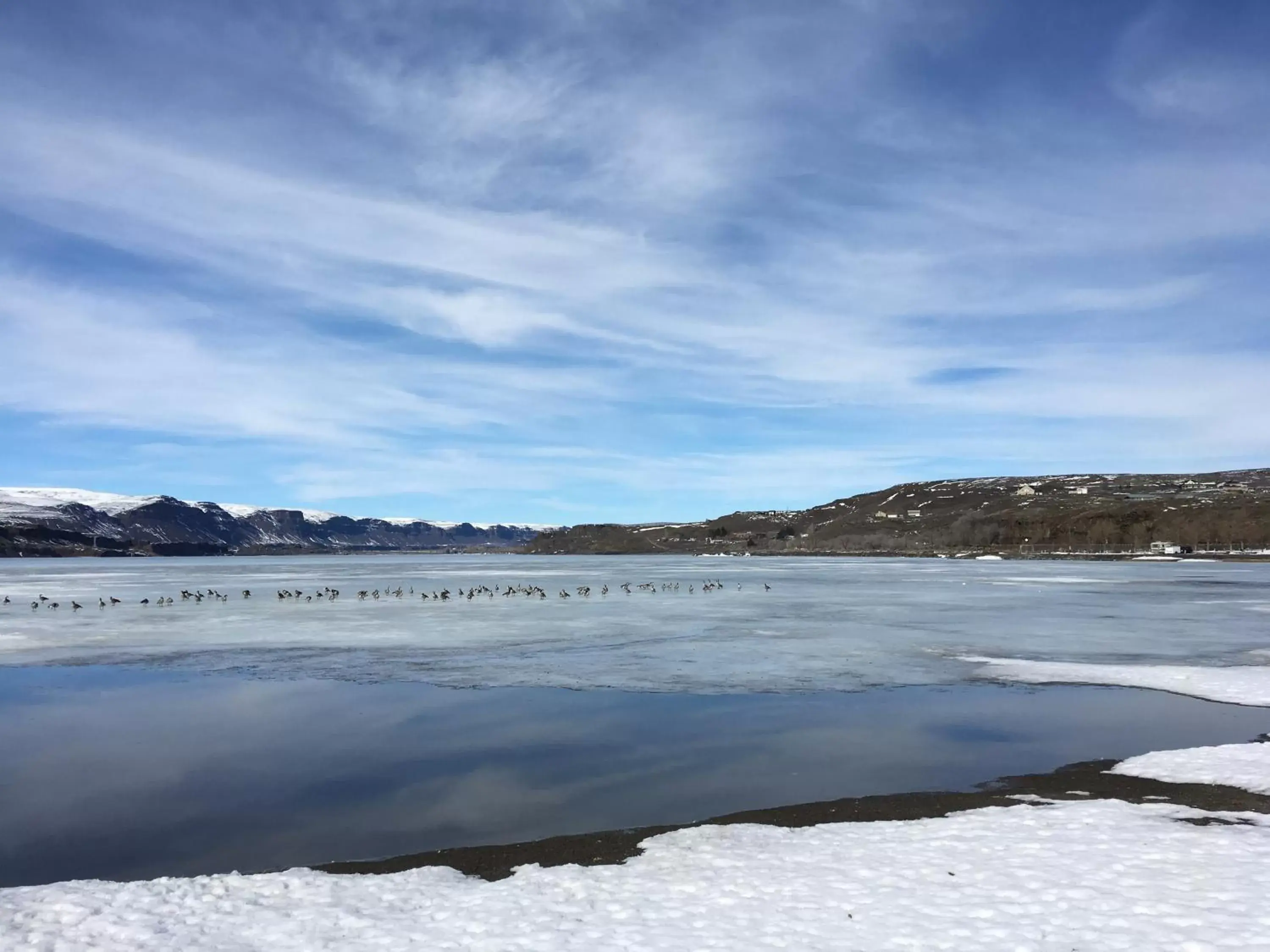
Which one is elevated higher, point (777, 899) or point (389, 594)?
point (389, 594)

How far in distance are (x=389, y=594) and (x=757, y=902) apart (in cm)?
4887

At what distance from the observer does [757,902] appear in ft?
24.6

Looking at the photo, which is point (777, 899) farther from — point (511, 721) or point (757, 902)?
point (511, 721)

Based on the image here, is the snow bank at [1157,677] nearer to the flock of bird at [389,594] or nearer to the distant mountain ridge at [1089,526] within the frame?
the flock of bird at [389,594]

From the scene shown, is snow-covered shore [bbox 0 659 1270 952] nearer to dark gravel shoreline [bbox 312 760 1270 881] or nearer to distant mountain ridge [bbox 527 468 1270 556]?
dark gravel shoreline [bbox 312 760 1270 881]

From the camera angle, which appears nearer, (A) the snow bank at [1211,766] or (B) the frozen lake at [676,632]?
(A) the snow bank at [1211,766]

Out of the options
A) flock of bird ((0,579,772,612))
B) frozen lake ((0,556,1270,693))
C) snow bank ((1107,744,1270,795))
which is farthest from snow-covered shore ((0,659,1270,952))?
flock of bird ((0,579,772,612))

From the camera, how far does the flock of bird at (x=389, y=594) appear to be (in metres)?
47.8

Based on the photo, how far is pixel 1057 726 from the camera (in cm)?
1470

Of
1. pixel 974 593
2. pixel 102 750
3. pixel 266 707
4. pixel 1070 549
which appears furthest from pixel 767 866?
pixel 1070 549

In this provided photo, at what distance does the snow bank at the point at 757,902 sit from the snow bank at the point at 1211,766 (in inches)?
74.8

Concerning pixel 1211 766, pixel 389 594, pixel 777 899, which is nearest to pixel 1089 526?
pixel 389 594

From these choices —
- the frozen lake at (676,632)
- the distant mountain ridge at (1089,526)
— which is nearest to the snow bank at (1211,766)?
the frozen lake at (676,632)

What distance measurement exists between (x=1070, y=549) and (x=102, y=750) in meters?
139
